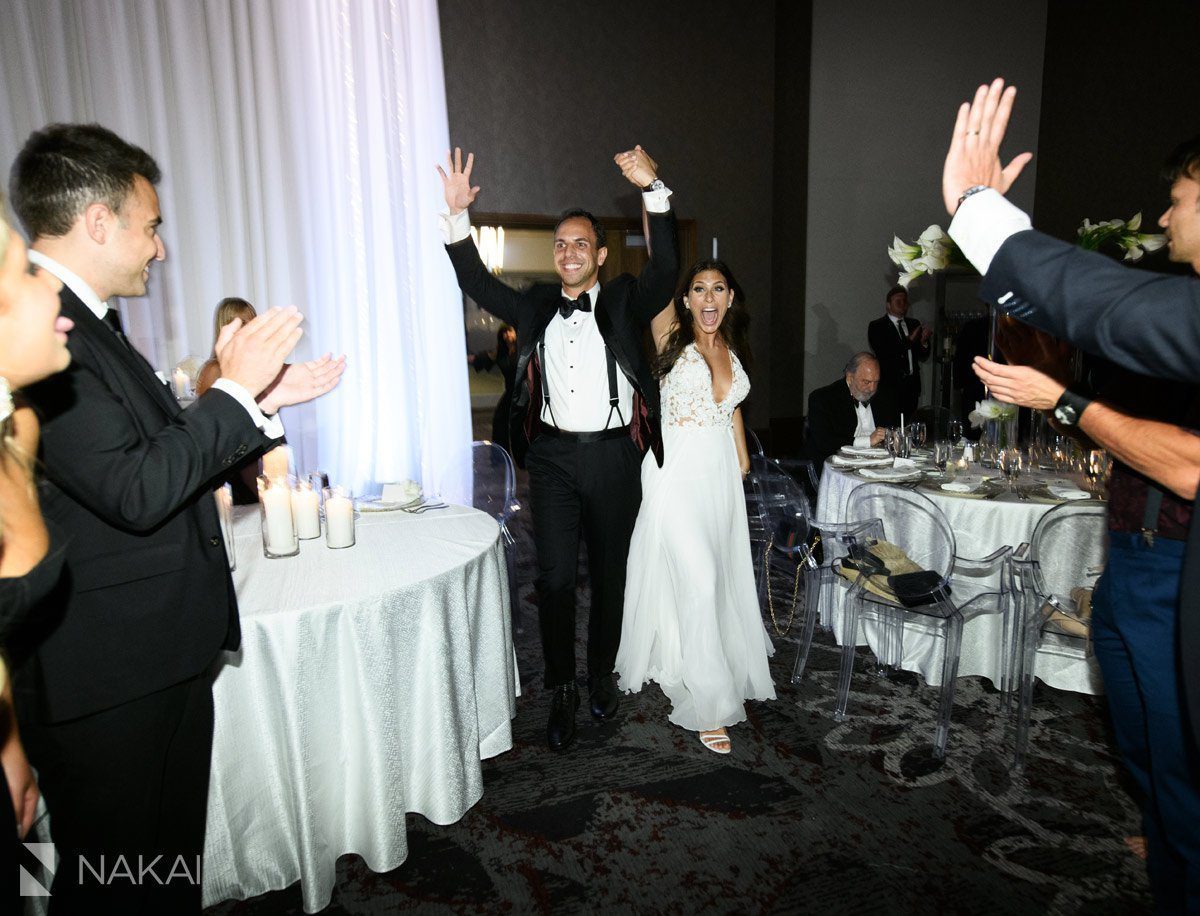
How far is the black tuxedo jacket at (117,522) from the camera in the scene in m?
1.16

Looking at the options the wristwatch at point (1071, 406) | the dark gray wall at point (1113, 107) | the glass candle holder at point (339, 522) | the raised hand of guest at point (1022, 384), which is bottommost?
the glass candle holder at point (339, 522)

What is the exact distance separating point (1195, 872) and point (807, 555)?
2037 millimetres

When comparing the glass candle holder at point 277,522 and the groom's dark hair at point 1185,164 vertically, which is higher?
the groom's dark hair at point 1185,164

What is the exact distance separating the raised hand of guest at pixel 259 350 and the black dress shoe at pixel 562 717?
1881 millimetres

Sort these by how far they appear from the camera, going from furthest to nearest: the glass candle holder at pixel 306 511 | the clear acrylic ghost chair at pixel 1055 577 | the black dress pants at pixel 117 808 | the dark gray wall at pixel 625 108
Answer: the dark gray wall at pixel 625 108, the clear acrylic ghost chair at pixel 1055 577, the glass candle holder at pixel 306 511, the black dress pants at pixel 117 808

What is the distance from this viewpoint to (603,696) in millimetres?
2988

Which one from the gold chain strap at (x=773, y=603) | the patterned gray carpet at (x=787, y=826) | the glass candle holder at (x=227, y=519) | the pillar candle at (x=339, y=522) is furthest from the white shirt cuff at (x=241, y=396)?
the gold chain strap at (x=773, y=603)

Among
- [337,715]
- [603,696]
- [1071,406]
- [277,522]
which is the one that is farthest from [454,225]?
[1071,406]

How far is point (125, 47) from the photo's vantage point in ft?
16.5

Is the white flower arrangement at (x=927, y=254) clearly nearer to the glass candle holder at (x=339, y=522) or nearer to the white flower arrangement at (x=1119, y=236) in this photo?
the white flower arrangement at (x=1119, y=236)

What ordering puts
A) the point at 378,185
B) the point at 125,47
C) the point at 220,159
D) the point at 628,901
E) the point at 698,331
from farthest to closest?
the point at 378,185 < the point at 220,159 < the point at 125,47 < the point at 698,331 < the point at 628,901

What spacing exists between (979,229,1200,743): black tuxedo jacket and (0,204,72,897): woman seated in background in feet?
4.66

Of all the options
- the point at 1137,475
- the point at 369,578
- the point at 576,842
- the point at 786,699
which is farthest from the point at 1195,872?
the point at 369,578

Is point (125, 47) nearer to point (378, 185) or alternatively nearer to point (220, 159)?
point (220, 159)
